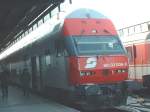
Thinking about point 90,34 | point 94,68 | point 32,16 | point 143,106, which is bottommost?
point 143,106

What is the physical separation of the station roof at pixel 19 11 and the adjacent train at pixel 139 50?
4148mm

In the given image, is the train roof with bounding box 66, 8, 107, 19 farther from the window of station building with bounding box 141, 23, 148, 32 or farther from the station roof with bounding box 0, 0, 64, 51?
the station roof with bounding box 0, 0, 64, 51

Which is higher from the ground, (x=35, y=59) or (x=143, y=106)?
(x=35, y=59)

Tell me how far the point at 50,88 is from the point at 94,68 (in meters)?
4.19

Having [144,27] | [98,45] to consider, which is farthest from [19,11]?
[98,45]

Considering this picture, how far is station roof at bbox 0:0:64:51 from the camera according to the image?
26.0 metres

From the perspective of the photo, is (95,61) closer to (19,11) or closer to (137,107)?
(137,107)

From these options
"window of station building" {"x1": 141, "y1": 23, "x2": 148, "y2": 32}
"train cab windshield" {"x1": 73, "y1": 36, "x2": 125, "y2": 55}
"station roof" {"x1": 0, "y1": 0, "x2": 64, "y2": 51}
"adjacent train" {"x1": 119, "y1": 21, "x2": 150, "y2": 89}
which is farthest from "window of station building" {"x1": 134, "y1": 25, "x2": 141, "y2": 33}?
"train cab windshield" {"x1": 73, "y1": 36, "x2": 125, "y2": 55}

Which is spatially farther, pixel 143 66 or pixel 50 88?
pixel 143 66

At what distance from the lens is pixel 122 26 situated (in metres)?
27.5

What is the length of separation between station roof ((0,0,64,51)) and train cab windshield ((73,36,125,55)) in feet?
25.0

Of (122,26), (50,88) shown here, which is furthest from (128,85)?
(122,26)

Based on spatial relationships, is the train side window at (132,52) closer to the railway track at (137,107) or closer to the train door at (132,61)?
the train door at (132,61)

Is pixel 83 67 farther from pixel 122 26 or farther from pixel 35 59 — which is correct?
pixel 122 26
